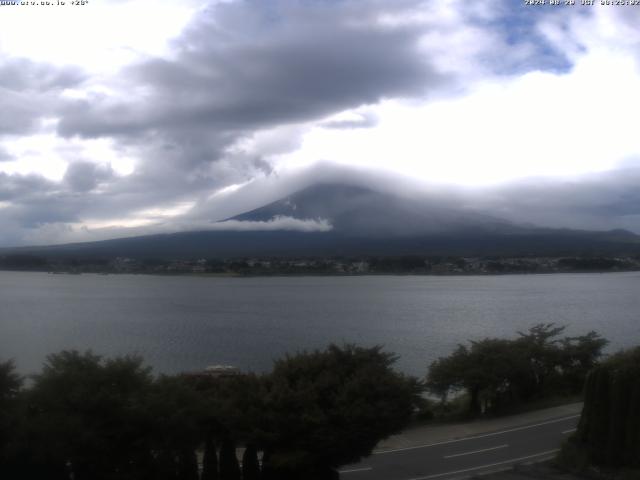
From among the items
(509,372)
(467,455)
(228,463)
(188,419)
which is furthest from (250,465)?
(509,372)

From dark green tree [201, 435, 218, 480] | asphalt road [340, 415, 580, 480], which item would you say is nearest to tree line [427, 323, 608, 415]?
asphalt road [340, 415, 580, 480]

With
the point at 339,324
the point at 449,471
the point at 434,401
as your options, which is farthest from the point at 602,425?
the point at 339,324

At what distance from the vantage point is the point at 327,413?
11.4 metres

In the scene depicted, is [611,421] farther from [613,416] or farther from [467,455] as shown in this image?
[467,455]

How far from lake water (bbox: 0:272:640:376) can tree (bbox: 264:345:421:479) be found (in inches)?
725

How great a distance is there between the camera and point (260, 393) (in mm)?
11539

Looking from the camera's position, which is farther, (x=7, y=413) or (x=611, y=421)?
(x=611, y=421)

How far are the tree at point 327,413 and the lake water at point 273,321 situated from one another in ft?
60.4

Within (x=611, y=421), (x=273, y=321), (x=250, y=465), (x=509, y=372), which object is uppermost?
(x=611, y=421)

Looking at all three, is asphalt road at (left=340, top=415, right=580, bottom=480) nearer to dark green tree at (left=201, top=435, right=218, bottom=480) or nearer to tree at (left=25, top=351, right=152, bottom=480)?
dark green tree at (left=201, top=435, right=218, bottom=480)

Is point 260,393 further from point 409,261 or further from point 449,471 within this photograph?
point 409,261

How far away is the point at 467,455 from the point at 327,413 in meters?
4.48

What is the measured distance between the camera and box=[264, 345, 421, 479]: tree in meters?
11.2

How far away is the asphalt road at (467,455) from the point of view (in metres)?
13.3
